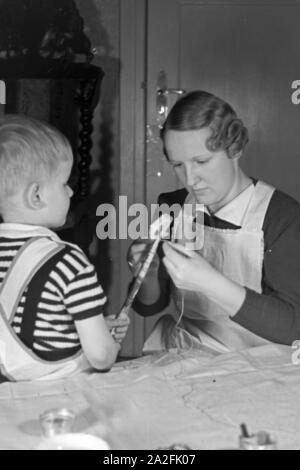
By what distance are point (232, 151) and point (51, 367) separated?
774 millimetres

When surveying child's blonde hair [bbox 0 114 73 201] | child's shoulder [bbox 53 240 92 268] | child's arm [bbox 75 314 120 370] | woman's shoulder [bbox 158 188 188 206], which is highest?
child's blonde hair [bbox 0 114 73 201]

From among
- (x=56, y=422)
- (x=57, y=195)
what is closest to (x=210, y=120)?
(x=57, y=195)

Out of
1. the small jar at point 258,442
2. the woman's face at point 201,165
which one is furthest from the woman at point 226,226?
the small jar at point 258,442

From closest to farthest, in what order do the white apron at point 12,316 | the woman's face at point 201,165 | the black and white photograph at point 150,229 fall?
the black and white photograph at point 150,229, the white apron at point 12,316, the woman's face at point 201,165

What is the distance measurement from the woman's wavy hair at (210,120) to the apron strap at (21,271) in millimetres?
624

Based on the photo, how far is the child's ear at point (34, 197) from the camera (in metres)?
1.33

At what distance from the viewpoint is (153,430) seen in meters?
1.08

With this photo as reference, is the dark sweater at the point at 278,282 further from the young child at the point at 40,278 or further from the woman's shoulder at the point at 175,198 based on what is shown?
the young child at the point at 40,278

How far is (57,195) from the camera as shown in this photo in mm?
1355

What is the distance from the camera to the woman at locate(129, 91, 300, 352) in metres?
1.75

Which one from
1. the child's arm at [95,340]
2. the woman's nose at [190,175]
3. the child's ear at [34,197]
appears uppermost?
the child's ear at [34,197]

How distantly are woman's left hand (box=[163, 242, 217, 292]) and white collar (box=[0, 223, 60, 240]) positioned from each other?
267 millimetres

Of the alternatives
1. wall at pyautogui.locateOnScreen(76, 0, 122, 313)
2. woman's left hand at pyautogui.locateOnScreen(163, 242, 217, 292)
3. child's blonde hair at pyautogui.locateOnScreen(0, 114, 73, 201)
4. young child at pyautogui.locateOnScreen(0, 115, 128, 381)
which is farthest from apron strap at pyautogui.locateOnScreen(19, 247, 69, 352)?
wall at pyautogui.locateOnScreen(76, 0, 122, 313)

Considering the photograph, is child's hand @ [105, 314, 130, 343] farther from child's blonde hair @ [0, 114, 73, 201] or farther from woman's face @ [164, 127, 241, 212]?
woman's face @ [164, 127, 241, 212]
